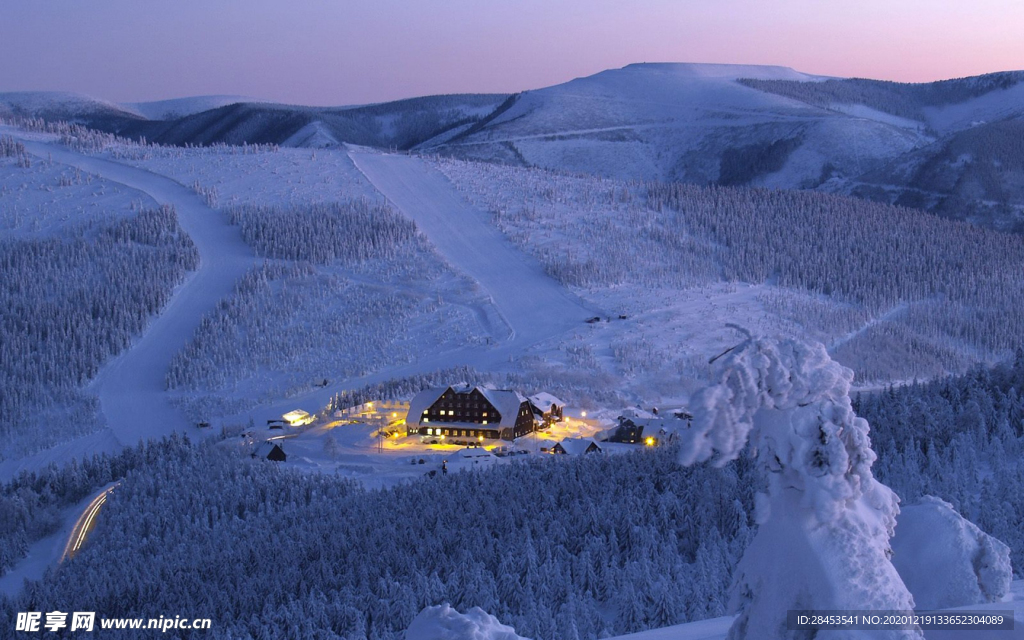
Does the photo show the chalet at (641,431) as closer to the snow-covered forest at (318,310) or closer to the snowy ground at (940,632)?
the snow-covered forest at (318,310)

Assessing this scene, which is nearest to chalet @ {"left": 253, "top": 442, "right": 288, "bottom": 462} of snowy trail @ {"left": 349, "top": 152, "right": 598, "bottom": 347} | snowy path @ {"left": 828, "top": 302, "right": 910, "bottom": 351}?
snowy trail @ {"left": 349, "top": 152, "right": 598, "bottom": 347}

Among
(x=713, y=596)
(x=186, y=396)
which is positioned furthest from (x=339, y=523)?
(x=186, y=396)

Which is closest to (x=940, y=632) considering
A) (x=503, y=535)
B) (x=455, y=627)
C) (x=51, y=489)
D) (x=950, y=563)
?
(x=950, y=563)

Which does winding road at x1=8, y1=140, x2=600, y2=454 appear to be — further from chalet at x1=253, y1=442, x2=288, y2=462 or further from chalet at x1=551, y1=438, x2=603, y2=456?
chalet at x1=551, y1=438, x2=603, y2=456

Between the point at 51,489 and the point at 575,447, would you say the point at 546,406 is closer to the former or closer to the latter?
the point at 575,447

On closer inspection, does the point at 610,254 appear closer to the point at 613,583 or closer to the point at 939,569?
the point at 613,583

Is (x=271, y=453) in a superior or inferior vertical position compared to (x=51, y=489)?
superior

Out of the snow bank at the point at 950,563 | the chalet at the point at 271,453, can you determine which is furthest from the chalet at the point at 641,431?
the snow bank at the point at 950,563
